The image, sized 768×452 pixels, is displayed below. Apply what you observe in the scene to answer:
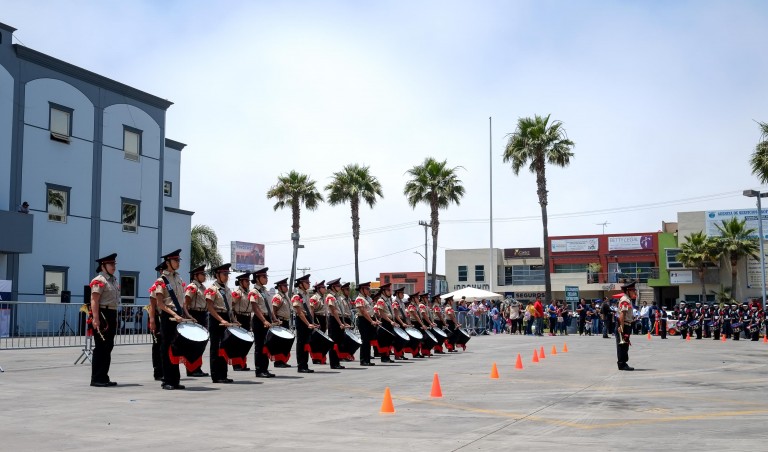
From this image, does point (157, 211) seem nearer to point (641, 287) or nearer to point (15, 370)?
point (15, 370)

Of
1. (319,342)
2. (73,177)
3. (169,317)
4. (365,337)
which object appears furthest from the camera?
(73,177)

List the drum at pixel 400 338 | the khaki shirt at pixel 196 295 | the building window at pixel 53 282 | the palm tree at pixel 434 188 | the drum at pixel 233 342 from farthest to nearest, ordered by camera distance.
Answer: the palm tree at pixel 434 188
the building window at pixel 53 282
the drum at pixel 400 338
the khaki shirt at pixel 196 295
the drum at pixel 233 342

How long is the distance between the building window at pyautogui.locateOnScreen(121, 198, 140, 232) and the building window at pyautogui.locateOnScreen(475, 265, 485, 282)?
49.9m

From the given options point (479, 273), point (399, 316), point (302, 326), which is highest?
point (479, 273)

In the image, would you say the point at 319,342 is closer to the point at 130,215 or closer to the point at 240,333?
the point at 240,333

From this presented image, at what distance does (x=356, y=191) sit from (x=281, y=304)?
39847 millimetres

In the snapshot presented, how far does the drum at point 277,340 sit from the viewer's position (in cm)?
1561

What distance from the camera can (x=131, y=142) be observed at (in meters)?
38.2

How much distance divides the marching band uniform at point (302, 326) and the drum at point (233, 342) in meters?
2.07

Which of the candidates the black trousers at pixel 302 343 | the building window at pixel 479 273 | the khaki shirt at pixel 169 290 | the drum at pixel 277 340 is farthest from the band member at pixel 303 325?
the building window at pixel 479 273

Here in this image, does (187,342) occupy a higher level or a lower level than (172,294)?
lower

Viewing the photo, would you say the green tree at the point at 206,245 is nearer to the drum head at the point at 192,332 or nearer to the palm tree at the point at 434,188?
the palm tree at the point at 434,188

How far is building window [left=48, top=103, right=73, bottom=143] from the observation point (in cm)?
3382

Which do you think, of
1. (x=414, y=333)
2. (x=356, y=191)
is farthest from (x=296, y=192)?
(x=414, y=333)
